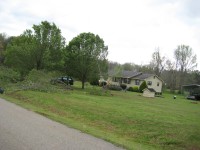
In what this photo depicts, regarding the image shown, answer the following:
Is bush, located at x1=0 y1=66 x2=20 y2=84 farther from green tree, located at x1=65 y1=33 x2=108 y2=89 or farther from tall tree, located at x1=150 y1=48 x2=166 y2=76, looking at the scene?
tall tree, located at x1=150 y1=48 x2=166 y2=76

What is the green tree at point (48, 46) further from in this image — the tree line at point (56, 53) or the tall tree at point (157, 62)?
the tall tree at point (157, 62)

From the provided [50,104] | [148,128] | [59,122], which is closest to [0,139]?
[59,122]

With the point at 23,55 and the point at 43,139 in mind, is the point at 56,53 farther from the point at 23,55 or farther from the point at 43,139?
the point at 43,139

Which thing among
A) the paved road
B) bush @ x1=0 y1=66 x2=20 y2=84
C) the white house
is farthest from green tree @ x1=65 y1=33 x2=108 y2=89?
the paved road

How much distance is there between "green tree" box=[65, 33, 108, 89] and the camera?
49.0 m

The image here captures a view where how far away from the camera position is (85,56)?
49125mm

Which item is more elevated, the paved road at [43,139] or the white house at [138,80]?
the white house at [138,80]

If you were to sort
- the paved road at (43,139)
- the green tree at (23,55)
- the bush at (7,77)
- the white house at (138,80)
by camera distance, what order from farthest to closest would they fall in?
the white house at (138,80) < the green tree at (23,55) < the bush at (7,77) < the paved road at (43,139)

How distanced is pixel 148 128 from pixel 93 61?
3390cm

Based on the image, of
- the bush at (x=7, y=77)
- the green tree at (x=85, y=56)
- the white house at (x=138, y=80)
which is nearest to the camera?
the bush at (x=7, y=77)

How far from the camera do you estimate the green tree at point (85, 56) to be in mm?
49000

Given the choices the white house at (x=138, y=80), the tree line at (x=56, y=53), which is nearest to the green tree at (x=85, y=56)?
the tree line at (x=56, y=53)

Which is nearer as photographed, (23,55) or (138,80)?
(23,55)

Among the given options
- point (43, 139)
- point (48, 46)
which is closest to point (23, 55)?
point (48, 46)
